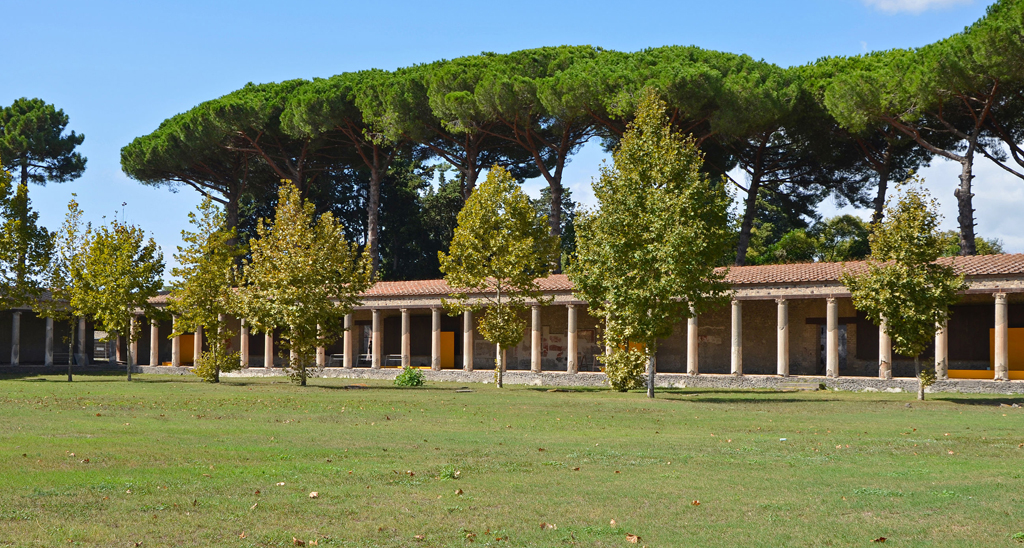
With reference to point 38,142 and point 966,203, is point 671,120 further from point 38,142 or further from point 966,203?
point 38,142

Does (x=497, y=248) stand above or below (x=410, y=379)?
above

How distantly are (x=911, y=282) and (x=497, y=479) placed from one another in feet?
64.8

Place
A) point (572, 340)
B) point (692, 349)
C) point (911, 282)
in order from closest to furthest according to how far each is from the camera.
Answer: point (911, 282)
point (692, 349)
point (572, 340)

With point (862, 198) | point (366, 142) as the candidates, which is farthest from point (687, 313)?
point (366, 142)

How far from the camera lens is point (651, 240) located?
97.7 ft

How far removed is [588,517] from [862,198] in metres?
46.2

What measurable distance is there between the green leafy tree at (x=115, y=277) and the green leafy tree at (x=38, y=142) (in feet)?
86.0

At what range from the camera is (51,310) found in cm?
4225

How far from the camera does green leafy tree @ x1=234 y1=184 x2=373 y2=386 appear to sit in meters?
33.8

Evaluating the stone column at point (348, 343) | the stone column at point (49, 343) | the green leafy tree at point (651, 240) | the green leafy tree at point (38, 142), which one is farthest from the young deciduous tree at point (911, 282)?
the green leafy tree at point (38, 142)

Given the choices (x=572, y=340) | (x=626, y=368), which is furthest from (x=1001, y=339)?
(x=572, y=340)

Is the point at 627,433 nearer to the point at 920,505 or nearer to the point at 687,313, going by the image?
the point at 920,505

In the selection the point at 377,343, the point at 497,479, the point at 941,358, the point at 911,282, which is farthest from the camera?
the point at 377,343

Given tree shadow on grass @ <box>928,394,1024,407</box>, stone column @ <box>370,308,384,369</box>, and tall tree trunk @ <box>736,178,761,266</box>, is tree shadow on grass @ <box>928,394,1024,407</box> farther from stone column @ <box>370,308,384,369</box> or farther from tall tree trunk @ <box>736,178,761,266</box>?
stone column @ <box>370,308,384,369</box>
